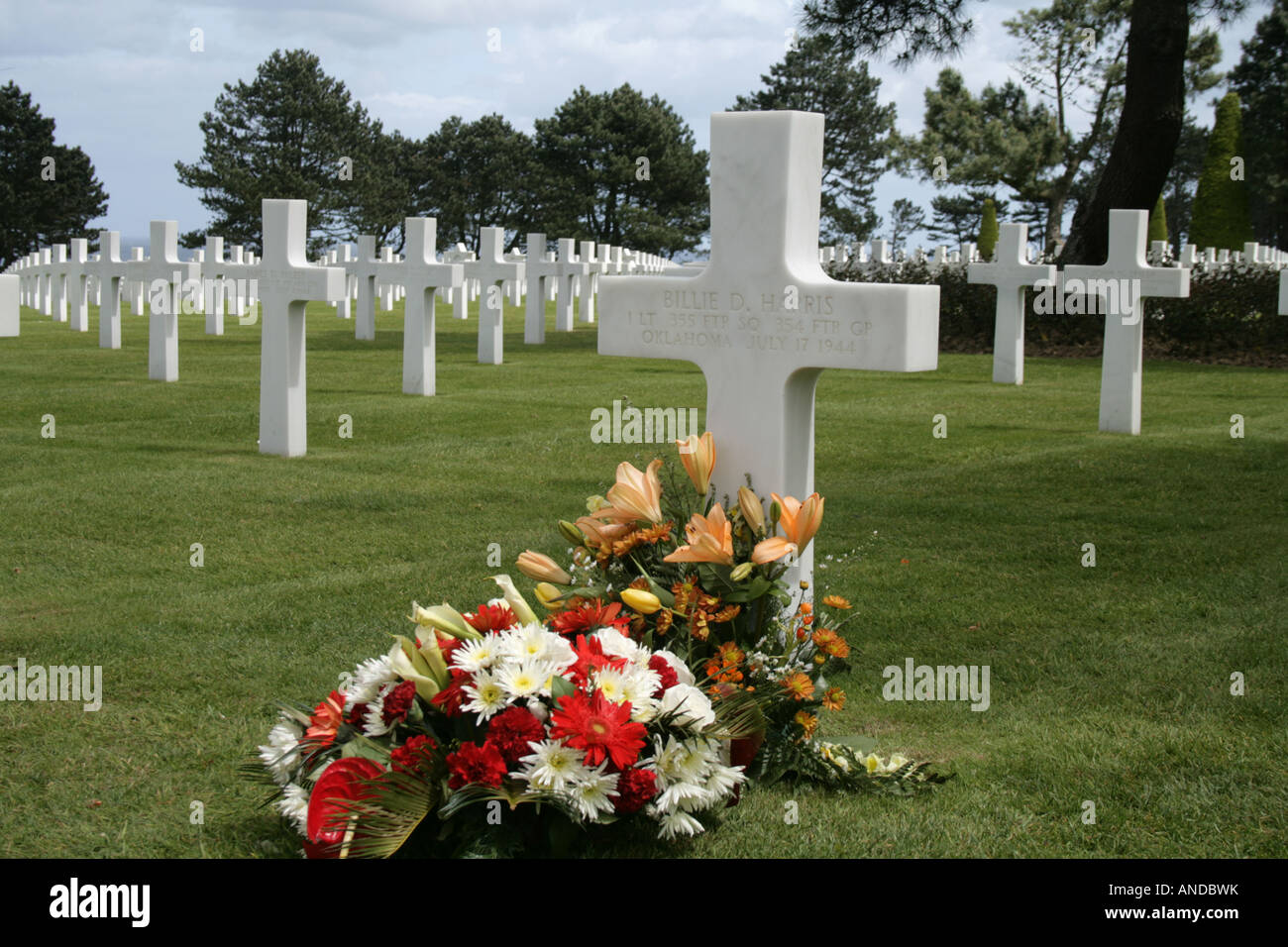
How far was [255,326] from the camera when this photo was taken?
2539 cm

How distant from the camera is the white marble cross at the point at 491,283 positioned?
19.0 m

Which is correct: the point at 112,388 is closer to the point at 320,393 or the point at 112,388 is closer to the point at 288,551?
the point at 320,393

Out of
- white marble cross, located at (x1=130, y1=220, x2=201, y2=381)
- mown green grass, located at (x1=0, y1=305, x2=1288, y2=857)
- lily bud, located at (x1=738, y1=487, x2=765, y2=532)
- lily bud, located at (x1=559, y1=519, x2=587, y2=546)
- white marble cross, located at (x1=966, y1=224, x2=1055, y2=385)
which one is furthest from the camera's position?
white marble cross, located at (x1=966, y1=224, x2=1055, y2=385)

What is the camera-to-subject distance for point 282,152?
53.7 metres

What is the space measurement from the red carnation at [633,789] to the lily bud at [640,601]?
2.31 feet

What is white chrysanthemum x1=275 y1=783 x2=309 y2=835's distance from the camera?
3.59m

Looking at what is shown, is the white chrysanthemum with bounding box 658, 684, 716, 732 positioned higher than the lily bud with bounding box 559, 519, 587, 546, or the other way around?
the lily bud with bounding box 559, 519, 587, 546

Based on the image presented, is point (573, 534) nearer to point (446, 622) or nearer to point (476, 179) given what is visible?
point (446, 622)

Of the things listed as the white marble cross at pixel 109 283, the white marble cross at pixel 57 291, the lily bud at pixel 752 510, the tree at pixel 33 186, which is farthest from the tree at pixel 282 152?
the lily bud at pixel 752 510

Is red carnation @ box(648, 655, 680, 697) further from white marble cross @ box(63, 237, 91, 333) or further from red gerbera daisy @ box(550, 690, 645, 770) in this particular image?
white marble cross @ box(63, 237, 91, 333)

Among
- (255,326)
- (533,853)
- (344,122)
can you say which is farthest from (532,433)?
(344,122)

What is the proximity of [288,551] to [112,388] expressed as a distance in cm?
825

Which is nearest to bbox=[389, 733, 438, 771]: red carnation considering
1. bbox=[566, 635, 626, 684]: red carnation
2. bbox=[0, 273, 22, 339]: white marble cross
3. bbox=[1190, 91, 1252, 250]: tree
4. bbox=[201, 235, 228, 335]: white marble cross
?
bbox=[566, 635, 626, 684]: red carnation

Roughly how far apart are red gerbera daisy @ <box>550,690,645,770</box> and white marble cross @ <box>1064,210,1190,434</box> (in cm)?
975
